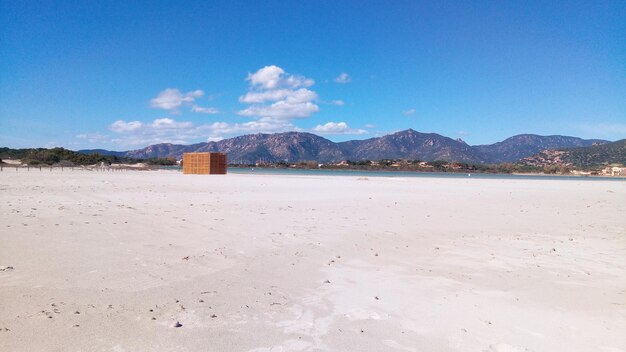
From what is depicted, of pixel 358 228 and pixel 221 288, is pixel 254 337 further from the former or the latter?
pixel 358 228

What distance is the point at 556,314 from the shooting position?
4086mm

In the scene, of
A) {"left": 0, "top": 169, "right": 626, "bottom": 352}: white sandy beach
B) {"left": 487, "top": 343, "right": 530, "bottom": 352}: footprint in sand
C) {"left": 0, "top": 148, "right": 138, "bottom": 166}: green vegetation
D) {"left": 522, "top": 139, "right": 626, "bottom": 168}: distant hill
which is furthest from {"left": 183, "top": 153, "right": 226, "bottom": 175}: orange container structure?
{"left": 522, "top": 139, "right": 626, "bottom": 168}: distant hill

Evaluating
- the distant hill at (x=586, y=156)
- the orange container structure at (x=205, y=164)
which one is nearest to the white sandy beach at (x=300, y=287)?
the orange container structure at (x=205, y=164)

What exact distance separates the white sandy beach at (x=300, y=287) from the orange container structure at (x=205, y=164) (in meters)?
41.5

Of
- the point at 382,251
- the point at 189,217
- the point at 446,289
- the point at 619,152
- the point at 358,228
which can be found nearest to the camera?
the point at 446,289

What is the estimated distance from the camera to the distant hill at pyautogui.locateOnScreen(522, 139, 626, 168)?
333 ft

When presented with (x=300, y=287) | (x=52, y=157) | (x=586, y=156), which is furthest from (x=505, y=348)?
(x=586, y=156)

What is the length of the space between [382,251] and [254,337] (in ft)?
13.2

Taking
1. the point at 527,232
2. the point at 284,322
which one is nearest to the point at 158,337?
the point at 284,322

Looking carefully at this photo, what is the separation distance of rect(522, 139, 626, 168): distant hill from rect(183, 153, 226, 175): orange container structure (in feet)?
319

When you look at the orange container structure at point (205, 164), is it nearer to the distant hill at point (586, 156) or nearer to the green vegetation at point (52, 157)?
the green vegetation at point (52, 157)

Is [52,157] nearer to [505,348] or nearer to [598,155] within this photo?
[505,348]

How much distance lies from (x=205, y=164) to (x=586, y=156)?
118191 millimetres

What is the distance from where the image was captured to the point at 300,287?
479 cm
